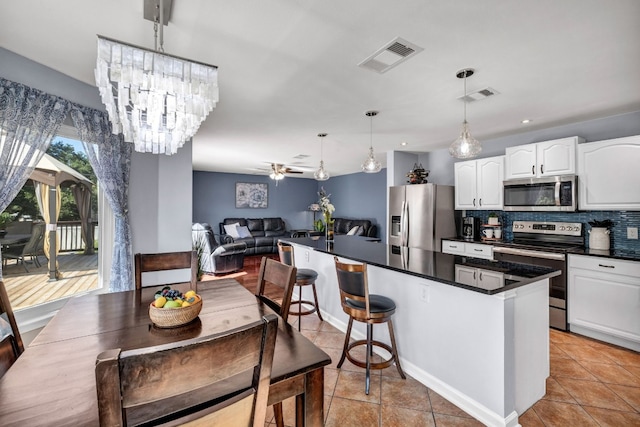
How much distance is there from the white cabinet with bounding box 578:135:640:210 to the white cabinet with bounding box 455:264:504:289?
2.41 metres

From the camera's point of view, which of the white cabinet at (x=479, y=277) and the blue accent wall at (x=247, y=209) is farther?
the blue accent wall at (x=247, y=209)

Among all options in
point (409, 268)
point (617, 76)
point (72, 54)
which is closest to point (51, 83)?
point (72, 54)

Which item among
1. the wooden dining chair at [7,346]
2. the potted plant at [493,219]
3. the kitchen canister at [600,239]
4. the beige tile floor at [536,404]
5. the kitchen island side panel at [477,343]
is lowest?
the beige tile floor at [536,404]

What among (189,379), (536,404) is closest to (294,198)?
(536,404)

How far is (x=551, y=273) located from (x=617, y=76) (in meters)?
1.95

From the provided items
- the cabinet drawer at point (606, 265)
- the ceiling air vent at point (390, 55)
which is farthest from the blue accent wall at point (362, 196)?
the ceiling air vent at point (390, 55)

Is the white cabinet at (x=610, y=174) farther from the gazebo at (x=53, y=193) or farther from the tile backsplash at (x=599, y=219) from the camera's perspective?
the gazebo at (x=53, y=193)

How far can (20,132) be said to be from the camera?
2051 millimetres

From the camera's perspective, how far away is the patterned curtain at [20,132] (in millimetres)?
1980

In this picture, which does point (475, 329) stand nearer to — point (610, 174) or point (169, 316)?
point (169, 316)

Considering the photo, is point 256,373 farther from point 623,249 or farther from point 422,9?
point 623,249

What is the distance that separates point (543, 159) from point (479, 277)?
278cm

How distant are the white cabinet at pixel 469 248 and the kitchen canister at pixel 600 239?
3.41 feet

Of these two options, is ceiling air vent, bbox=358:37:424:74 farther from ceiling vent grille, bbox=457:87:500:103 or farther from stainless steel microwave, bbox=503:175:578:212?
stainless steel microwave, bbox=503:175:578:212
